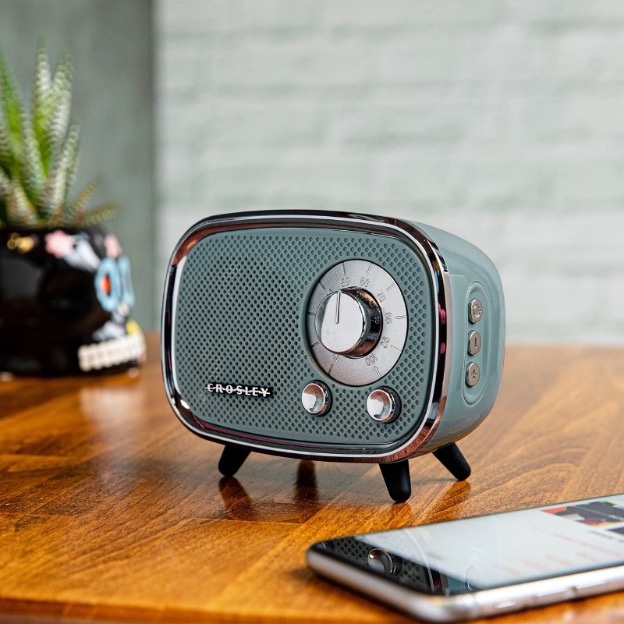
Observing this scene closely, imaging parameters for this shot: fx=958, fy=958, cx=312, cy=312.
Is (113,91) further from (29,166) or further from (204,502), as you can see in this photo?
(204,502)

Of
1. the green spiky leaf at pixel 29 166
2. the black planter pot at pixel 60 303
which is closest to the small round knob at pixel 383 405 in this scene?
the black planter pot at pixel 60 303

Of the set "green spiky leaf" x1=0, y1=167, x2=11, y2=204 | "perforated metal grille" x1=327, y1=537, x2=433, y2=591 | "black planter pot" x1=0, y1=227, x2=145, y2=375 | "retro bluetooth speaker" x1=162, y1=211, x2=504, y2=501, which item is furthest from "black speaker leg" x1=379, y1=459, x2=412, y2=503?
"green spiky leaf" x1=0, y1=167, x2=11, y2=204

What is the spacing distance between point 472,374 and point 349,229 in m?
0.11

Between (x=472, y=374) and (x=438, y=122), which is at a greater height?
(x=438, y=122)

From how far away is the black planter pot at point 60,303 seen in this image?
101cm

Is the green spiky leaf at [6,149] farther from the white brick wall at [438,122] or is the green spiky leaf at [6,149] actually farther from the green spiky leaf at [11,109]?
the white brick wall at [438,122]

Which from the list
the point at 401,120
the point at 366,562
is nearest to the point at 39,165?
the point at 366,562

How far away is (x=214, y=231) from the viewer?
23.9 inches

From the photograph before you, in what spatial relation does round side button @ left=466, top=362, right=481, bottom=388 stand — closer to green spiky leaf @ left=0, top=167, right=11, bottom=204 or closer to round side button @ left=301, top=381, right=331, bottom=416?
round side button @ left=301, top=381, right=331, bottom=416

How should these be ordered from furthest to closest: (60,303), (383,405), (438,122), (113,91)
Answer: (113,91) < (438,122) < (60,303) < (383,405)

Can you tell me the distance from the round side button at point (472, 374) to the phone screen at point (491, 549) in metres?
0.08

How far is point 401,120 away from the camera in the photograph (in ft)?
6.39

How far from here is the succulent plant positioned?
1.06 meters

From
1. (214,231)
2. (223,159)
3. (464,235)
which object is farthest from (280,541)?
(223,159)
